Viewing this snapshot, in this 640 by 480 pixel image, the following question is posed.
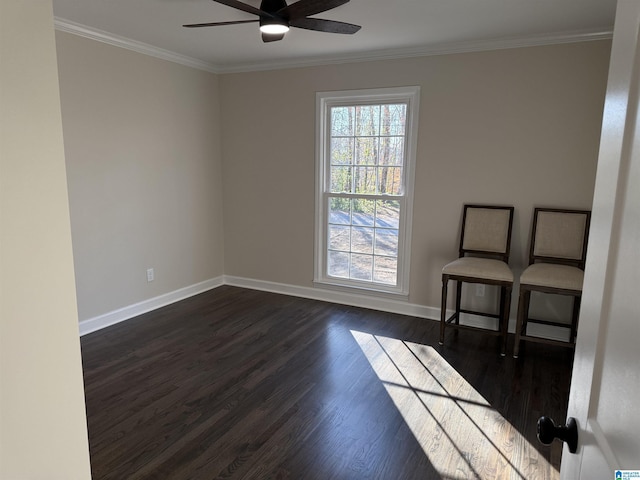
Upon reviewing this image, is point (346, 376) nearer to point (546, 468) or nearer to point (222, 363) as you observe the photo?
point (222, 363)

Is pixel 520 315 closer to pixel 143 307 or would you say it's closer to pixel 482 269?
pixel 482 269

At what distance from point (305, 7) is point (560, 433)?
2267 mm

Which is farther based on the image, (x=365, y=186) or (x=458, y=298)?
(x=365, y=186)

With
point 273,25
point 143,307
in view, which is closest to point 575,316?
point 273,25

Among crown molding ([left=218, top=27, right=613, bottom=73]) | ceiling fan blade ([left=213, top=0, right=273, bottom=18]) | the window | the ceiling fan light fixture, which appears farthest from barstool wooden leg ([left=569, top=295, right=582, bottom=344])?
ceiling fan blade ([left=213, top=0, right=273, bottom=18])

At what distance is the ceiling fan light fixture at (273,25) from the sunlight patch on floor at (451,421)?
232 cm

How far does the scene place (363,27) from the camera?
3275mm

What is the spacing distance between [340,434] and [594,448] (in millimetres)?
1791

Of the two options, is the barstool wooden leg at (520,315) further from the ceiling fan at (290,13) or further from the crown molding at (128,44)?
the crown molding at (128,44)

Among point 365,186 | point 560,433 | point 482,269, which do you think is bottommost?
point 482,269

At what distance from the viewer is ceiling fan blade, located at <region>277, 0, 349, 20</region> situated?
90.1 inches

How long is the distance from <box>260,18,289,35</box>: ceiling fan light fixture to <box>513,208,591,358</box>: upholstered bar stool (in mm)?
2365

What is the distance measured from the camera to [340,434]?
2.39 metres

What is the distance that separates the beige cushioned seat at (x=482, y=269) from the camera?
3341mm
